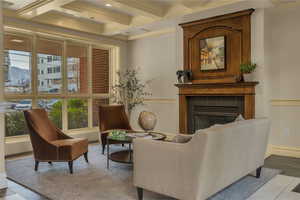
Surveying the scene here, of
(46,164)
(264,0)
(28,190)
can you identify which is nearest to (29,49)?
(46,164)

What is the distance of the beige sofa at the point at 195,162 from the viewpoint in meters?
2.13

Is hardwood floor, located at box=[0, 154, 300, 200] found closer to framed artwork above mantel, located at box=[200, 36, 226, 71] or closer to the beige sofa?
the beige sofa

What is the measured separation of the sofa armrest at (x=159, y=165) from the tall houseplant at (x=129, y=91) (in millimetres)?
4012

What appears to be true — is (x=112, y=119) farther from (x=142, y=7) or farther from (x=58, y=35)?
(x=142, y=7)

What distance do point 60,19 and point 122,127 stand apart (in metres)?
2.77

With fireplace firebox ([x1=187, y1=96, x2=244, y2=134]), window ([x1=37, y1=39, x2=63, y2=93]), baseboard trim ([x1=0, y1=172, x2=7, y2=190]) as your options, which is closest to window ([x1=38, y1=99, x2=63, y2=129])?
window ([x1=37, y1=39, x2=63, y2=93])

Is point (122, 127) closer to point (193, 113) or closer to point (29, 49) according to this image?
point (193, 113)

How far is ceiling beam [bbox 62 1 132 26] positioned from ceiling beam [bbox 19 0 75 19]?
0.86 feet

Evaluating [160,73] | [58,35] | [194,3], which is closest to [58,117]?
[58,35]

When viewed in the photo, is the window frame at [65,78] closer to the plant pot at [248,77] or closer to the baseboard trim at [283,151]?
the plant pot at [248,77]

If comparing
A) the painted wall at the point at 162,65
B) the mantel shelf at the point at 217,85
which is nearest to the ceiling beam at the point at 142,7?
the painted wall at the point at 162,65

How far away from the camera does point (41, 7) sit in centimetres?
431

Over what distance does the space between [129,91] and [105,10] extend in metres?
2.21

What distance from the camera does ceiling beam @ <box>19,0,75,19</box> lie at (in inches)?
161
